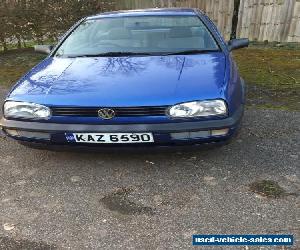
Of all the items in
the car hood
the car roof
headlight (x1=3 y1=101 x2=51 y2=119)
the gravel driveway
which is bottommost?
the gravel driveway

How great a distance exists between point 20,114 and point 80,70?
0.73 m

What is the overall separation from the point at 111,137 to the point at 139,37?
63.0 inches

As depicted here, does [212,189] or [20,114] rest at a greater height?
[20,114]

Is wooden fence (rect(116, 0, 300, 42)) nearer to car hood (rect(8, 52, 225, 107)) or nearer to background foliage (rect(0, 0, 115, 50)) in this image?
background foliage (rect(0, 0, 115, 50))

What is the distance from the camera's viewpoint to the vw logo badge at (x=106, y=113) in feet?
10.0

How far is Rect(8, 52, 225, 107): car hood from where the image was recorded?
10.0 ft

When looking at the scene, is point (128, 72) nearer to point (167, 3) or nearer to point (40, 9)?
point (40, 9)

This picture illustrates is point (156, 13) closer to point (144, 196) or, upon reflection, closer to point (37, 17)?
point (144, 196)

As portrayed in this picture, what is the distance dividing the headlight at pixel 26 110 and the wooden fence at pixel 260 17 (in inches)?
309

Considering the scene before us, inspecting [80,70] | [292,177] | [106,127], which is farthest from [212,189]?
[80,70]

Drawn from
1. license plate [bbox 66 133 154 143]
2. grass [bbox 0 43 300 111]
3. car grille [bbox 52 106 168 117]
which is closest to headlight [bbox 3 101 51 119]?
car grille [bbox 52 106 168 117]

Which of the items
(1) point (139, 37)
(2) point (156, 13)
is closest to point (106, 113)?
(1) point (139, 37)

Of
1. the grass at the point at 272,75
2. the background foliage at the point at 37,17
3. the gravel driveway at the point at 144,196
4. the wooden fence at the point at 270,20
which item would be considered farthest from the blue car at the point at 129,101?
the wooden fence at the point at 270,20

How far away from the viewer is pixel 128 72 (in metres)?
3.49
